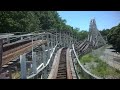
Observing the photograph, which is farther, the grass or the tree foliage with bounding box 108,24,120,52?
the grass

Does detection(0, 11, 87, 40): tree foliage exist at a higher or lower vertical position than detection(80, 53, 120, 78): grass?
higher

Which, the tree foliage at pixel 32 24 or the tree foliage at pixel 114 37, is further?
the tree foliage at pixel 32 24

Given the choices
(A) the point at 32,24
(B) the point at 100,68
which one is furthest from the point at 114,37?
(A) the point at 32,24

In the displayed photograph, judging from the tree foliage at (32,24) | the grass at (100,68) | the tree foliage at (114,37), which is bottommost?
the grass at (100,68)

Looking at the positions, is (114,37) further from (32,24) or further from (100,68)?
(32,24)

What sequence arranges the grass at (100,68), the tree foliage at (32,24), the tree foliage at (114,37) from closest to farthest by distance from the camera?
the tree foliage at (114,37) → the grass at (100,68) → the tree foliage at (32,24)

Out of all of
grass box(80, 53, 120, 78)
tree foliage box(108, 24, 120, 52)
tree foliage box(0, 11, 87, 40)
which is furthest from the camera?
tree foliage box(0, 11, 87, 40)

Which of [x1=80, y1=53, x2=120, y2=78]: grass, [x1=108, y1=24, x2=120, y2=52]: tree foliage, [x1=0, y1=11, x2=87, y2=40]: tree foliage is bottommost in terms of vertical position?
[x1=80, y1=53, x2=120, y2=78]: grass

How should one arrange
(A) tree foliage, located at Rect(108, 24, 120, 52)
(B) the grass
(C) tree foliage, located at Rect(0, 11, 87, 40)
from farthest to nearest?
(C) tree foliage, located at Rect(0, 11, 87, 40), (B) the grass, (A) tree foliage, located at Rect(108, 24, 120, 52)

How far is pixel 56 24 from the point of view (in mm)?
6512

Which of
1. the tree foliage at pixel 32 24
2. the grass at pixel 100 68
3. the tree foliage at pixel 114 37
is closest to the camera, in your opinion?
the tree foliage at pixel 114 37
